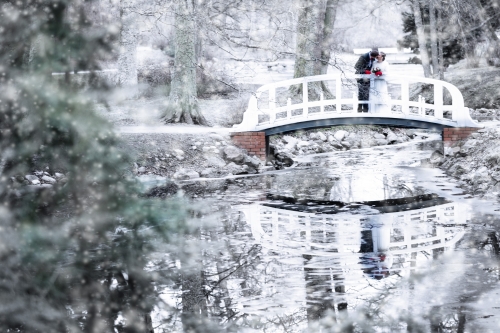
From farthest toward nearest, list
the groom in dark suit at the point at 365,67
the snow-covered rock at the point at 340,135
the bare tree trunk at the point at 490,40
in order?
the bare tree trunk at the point at 490,40 < the snow-covered rock at the point at 340,135 < the groom in dark suit at the point at 365,67

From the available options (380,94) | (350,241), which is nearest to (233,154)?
(380,94)

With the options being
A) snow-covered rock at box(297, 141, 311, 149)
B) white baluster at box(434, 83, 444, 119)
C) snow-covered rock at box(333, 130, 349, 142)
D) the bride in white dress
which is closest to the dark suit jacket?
the bride in white dress

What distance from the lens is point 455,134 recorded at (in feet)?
62.5

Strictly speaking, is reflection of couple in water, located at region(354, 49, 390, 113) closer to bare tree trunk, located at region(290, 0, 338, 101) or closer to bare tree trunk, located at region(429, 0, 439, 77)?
bare tree trunk, located at region(290, 0, 338, 101)

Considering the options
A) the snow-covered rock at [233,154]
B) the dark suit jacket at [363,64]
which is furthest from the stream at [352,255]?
the dark suit jacket at [363,64]

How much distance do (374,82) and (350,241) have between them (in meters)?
8.88

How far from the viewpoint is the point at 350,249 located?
10312 mm

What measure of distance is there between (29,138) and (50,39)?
98cm

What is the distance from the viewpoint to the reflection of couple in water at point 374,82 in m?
18.7

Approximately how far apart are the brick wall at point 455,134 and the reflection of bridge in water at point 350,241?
19.0ft

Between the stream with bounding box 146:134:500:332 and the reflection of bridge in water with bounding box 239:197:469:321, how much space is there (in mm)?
14

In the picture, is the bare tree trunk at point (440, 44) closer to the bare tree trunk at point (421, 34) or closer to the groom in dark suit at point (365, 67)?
the bare tree trunk at point (421, 34)

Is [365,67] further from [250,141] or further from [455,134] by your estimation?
[250,141]

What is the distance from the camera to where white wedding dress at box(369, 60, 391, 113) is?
18.7 m
